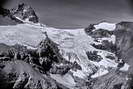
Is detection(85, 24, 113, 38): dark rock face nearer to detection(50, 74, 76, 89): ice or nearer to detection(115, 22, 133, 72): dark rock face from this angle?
detection(115, 22, 133, 72): dark rock face

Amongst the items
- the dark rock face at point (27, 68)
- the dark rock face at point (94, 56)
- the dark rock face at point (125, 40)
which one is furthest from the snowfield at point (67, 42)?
the dark rock face at point (125, 40)

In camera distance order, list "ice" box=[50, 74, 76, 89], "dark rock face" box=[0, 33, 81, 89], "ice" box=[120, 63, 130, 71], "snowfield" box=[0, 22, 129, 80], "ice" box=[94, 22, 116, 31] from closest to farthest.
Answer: "dark rock face" box=[0, 33, 81, 89]
"ice" box=[50, 74, 76, 89]
"snowfield" box=[0, 22, 129, 80]
"ice" box=[120, 63, 130, 71]
"ice" box=[94, 22, 116, 31]

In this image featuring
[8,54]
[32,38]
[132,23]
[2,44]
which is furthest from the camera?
[132,23]

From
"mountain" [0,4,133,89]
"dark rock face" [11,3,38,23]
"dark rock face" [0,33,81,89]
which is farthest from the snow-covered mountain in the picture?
"dark rock face" [11,3,38,23]

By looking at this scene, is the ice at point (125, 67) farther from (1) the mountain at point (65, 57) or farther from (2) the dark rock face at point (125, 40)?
(2) the dark rock face at point (125, 40)

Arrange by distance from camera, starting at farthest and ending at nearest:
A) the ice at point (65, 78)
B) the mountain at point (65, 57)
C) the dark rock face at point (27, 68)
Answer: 1. the ice at point (65, 78)
2. the mountain at point (65, 57)
3. the dark rock face at point (27, 68)

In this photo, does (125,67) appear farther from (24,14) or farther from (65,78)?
(24,14)

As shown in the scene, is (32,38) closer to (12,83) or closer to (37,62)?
(37,62)

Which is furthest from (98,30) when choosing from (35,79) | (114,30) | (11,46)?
(35,79)
